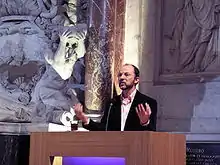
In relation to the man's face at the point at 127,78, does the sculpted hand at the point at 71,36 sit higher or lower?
higher

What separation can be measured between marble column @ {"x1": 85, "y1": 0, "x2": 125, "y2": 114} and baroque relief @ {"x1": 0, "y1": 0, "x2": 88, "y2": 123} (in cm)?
18

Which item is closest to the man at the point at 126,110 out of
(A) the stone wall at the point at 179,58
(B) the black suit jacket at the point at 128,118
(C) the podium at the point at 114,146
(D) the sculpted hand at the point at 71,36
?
(B) the black suit jacket at the point at 128,118

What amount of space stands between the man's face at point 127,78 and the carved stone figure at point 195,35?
1.71 m

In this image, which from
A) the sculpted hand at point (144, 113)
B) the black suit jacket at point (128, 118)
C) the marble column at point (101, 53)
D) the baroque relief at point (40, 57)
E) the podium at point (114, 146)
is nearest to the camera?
the podium at point (114, 146)

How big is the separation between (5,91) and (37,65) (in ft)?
1.47

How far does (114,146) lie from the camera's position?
124 inches

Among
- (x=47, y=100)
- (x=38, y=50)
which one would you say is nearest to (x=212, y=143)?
(x=47, y=100)

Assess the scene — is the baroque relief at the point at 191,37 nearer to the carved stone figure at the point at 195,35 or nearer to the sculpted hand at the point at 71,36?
the carved stone figure at the point at 195,35

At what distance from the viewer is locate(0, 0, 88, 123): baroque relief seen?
223 inches

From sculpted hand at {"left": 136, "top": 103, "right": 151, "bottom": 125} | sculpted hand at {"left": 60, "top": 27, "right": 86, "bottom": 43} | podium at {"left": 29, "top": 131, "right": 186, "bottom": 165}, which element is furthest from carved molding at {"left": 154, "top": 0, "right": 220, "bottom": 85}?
sculpted hand at {"left": 136, "top": 103, "right": 151, "bottom": 125}

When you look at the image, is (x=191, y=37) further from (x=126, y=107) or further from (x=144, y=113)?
(x=144, y=113)

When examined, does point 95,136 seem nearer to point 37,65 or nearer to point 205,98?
point 205,98

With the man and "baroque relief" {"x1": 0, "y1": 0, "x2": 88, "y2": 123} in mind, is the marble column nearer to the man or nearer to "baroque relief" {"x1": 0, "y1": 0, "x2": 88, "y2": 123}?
"baroque relief" {"x1": 0, "y1": 0, "x2": 88, "y2": 123}

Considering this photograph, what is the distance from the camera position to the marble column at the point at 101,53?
17.8 ft
